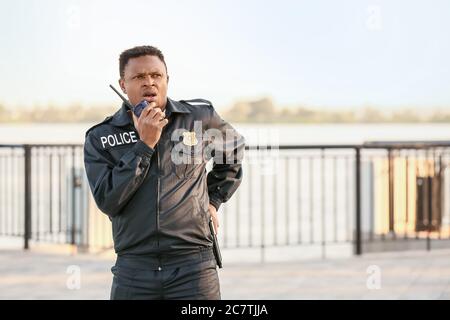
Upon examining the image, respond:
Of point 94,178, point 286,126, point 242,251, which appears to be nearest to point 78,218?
point 242,251

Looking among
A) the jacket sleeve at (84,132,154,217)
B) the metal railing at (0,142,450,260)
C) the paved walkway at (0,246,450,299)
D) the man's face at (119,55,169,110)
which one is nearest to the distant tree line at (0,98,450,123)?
the metal railing at (0,142,450,260)

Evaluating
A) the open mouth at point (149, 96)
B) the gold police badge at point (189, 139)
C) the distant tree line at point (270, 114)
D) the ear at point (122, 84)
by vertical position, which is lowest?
the gold police badge at point (189, 139)

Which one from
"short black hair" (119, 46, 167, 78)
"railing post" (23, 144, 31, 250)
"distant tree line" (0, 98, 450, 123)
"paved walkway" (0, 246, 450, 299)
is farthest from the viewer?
"distant tree line" (0, 98, 450, 123)

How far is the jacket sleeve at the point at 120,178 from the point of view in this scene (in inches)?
126

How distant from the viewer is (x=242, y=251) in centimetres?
1070

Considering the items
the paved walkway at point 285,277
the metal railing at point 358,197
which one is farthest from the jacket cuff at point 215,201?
the metal railing at point 358,197

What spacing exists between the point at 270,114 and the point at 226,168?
46.1 m

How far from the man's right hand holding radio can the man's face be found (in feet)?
0.39

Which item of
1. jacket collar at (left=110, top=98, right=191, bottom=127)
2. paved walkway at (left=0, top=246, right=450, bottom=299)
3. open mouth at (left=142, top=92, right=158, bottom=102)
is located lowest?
paved walkway at (left=0, top=246, right=450, bottom=299)

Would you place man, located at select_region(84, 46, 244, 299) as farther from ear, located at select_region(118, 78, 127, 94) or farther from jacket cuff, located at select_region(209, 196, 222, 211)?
jacket cuff, located at select_region(209, 196, 222, 211)

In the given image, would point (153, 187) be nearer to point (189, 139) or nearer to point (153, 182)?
point (153, 182)

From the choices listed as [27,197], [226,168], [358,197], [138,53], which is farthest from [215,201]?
[27,197]

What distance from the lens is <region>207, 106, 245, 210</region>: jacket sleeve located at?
3.67m

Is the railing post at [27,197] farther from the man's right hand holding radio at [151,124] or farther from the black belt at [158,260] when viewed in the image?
the man's right hand holding radio at [151,124]
